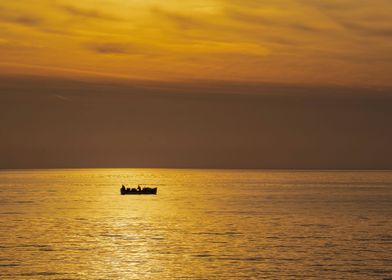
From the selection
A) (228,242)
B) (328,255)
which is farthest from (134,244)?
(328,255)

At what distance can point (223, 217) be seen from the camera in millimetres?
110500

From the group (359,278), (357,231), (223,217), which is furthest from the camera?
(223,217)

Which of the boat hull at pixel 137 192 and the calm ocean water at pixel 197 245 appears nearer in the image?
the calm ocean water at pixel 197 245

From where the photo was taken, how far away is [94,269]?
58.5 metres

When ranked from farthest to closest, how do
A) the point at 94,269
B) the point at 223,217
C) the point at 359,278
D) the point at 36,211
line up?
the point at 36,211 < the point at 223,217 < the point at 94,269 < the point at 359,278

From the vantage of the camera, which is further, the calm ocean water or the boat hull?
the boat hull

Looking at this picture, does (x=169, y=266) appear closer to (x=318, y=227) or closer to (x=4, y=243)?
(x=4, y=243)

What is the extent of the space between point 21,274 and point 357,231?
4712cm

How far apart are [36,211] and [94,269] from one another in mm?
69714

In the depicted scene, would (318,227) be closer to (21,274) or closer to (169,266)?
(169,266)

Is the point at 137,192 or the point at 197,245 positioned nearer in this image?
the point at 197,245

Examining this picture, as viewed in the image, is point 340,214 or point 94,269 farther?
point 340,214

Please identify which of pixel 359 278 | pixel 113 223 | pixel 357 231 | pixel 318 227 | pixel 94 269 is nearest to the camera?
pixel 359 278

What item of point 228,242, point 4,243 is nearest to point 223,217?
point 228,242
